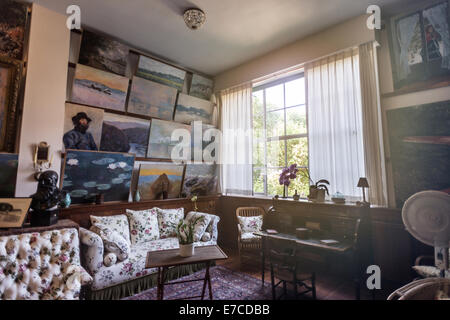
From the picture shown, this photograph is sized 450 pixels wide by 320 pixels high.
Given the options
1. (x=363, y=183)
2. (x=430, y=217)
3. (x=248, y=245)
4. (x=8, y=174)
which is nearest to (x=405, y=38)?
(x=363, y=183)

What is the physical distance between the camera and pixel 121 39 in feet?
12.9

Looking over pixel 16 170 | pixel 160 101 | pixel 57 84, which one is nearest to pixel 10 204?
pixel 16 170

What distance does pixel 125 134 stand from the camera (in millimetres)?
3908

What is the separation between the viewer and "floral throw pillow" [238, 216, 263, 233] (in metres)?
4.03

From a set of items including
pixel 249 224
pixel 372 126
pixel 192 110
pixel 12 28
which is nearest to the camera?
pixel 12 28

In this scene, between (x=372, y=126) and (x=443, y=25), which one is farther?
(x=372, y=126)

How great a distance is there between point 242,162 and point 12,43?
398 centimetres

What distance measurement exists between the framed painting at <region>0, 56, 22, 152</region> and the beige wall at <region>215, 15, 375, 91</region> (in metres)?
3.62

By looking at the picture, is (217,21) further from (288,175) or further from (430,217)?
(430,217)

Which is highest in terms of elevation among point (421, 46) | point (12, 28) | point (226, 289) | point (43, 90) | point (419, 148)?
point (12, 28)

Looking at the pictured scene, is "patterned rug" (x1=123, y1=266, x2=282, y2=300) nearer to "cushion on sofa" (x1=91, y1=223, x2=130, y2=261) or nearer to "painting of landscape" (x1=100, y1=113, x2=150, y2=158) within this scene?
"cushion on sofa" (x1=91, y1=223, x2=130, y2=261)

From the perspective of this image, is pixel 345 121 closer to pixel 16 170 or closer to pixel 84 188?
pixel 84 188

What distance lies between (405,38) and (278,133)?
232cm

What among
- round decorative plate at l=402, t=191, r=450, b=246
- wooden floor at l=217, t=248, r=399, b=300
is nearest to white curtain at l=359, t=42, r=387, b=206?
round decorative plate at l=402, t=191, r=450, b=246
